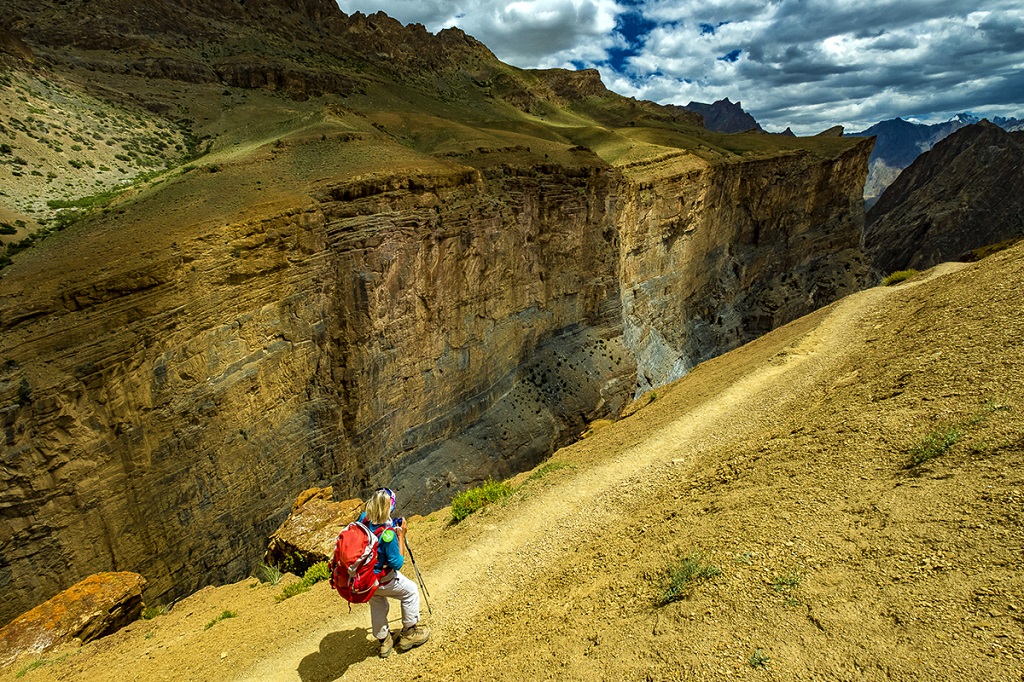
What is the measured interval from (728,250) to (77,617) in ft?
179

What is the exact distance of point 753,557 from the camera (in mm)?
6594

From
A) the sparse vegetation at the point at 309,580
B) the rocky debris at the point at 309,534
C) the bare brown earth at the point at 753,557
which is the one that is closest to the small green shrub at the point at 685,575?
the bare brown earth at the point at 753,557

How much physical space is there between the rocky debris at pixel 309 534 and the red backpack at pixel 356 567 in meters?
4.62

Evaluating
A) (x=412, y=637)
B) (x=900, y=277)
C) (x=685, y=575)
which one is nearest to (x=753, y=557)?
(x=685, y=575)

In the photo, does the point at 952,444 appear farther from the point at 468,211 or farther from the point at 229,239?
the point at 468,211

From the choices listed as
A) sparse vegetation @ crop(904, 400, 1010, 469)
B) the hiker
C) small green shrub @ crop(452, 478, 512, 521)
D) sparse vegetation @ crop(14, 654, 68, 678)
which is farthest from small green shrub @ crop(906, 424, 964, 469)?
sparse vegetation @ crop(14, 654, 68, 678)

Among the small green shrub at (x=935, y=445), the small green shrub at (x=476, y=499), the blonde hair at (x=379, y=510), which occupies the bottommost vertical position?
the small green shrub at (x=476, y=499)

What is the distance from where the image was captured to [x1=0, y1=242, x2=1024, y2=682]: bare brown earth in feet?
16.6

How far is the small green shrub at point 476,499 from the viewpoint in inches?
481

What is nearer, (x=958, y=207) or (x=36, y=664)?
(x=36, y=664)

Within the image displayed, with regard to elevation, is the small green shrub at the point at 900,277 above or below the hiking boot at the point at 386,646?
above

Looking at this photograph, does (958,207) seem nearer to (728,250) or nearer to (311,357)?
(728,250)

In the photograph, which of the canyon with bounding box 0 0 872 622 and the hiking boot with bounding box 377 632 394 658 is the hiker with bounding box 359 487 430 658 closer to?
the hiking boot with bounding box 377 632 394 658

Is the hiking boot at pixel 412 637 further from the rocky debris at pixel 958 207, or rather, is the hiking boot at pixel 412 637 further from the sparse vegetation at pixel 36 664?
the rocky debris at pixel 958 207
